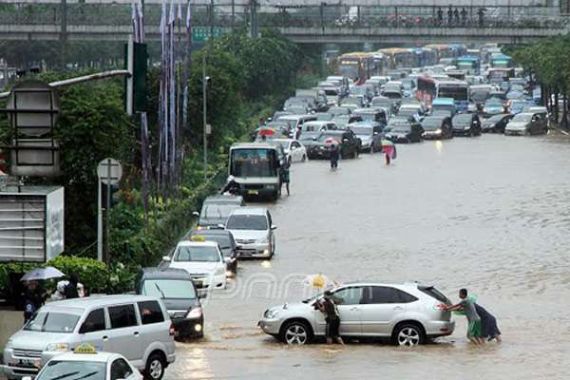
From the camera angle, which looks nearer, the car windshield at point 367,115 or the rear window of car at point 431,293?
the rear window of car at point 431,293

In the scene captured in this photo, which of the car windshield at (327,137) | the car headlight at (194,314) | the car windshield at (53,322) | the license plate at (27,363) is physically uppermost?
the car windshield at (53,322)

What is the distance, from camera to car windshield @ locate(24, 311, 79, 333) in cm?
2961

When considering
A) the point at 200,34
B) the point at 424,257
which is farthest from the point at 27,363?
the point at 200,34

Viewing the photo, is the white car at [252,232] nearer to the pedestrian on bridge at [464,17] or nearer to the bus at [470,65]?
the pedestrian on bridge at [464,17]

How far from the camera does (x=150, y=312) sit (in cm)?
3058

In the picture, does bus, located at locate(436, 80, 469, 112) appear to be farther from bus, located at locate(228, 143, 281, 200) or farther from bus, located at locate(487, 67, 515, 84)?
bus, located at locate(228, 143, 281, 200)

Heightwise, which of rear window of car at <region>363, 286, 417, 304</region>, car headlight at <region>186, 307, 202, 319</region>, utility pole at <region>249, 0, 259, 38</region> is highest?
utility pole at <region>249, 0, 259, 38</region>

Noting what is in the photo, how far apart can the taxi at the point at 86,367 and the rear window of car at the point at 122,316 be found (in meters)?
4.05

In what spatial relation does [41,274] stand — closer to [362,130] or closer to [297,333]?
[297,333]

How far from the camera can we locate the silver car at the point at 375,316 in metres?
34.9

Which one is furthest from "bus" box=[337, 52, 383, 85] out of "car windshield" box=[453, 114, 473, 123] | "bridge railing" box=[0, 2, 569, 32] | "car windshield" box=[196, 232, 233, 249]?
"car windshield" box=[196, 232, 233, 249]

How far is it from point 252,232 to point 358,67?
111065 millimetres

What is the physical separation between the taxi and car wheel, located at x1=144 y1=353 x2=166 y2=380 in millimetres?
4210

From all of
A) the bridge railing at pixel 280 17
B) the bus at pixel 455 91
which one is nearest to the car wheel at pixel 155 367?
the bus at pixel 455 91
